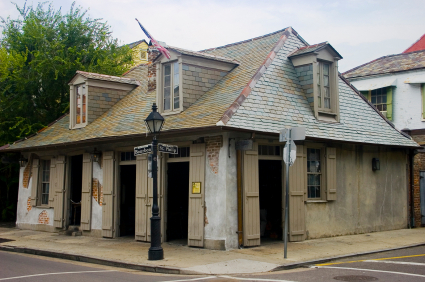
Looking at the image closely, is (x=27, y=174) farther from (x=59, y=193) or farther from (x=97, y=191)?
(x=97, y=191)

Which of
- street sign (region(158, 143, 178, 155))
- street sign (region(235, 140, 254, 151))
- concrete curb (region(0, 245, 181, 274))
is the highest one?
street sign (region(235, 140, 254, 151))

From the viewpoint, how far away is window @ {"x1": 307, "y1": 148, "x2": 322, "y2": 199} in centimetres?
1466

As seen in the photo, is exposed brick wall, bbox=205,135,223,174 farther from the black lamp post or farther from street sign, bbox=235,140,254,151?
the black lamp post

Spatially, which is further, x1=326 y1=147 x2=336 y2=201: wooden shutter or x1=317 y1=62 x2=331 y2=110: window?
x1=317 y1=62 x2=331 y2=110: window

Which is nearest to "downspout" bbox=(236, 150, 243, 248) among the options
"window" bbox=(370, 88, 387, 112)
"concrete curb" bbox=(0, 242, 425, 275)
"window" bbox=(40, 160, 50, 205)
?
"concrete curb" bbox=(0, 242, 425, 275)

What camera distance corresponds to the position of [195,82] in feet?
48.3

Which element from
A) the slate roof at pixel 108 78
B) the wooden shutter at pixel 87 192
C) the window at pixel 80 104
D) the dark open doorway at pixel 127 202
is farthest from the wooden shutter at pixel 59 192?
the slate roof at pixel 108 78

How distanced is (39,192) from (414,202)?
13.9 meters

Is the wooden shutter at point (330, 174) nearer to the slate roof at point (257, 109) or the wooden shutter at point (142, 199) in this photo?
the slate roof at point (257, 109)

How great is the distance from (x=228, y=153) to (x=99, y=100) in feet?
24.7

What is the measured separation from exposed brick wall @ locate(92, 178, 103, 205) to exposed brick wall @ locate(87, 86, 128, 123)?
2.68 metres

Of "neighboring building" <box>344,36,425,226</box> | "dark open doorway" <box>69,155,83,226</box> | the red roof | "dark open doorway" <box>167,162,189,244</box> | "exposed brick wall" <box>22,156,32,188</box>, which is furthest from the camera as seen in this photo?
the red roof

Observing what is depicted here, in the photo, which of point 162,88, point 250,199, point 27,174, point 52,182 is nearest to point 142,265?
point 250,199

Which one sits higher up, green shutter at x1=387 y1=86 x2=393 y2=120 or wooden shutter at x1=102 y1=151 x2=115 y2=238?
green shutter at x1=387 y1=86 x2=393 y2=120
